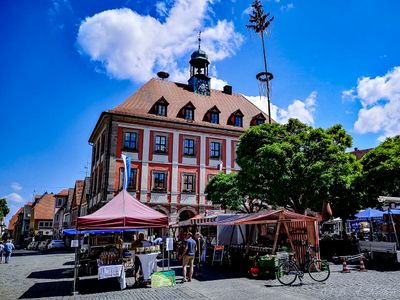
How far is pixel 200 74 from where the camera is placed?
41500 mm

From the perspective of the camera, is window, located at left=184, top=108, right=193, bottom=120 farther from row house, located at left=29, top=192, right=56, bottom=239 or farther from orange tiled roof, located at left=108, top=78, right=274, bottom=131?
row house, located at left=29, top=192, right=56, bottom=239

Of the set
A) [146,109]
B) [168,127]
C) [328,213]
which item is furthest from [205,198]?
[328,213]

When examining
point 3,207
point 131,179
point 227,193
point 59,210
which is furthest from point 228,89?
point 59,210

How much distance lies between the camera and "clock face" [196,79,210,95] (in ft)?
135

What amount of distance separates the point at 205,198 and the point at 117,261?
74.3 feet

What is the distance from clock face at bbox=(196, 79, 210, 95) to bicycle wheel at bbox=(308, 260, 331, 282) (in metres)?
29.8

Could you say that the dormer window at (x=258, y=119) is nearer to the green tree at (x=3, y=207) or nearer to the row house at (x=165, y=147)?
the row house at (x=165, y=147)

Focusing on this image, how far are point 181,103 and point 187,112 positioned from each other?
1.92 m

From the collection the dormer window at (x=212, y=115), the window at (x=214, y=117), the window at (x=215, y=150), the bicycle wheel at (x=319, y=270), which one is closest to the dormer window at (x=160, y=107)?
the dormer window at (x=212, y=115)

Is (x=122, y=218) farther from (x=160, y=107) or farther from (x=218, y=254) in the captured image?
(x=160, y=107)

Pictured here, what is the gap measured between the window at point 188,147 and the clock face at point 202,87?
8627 millimetres

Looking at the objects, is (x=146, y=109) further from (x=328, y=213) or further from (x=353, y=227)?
(x=353, y=227)

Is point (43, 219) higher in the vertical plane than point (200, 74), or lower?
lower

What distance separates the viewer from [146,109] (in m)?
34.3
